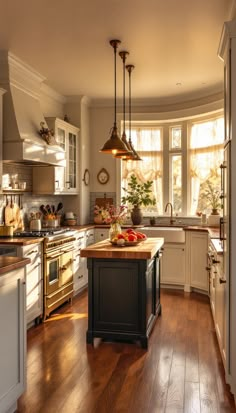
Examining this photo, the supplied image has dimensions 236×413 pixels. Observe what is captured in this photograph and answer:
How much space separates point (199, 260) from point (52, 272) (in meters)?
2.25

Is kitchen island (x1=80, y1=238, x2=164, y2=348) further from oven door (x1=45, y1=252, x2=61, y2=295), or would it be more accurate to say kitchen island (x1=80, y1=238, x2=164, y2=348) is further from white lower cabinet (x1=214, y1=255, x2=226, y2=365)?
oven door (x1=45, y1=252, x2=61, y2=295)

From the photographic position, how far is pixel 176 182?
6.93 meters

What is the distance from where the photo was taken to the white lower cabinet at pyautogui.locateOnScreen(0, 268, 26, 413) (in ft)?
7.71

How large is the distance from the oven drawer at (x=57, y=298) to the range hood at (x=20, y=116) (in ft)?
5.41

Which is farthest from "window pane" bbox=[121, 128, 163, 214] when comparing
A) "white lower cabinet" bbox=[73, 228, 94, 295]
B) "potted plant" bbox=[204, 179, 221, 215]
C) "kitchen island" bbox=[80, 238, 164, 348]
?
"kitchen island" bbox=[80, 238, 164, 348]

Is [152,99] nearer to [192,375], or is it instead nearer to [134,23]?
[134,23]

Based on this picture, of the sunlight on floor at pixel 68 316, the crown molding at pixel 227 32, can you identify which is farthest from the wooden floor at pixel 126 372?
the crown molding at pixel 227 32

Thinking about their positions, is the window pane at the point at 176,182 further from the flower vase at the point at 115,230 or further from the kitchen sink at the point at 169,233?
the flower vase at the point at 115,230

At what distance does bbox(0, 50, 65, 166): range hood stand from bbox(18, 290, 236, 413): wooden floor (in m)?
2.03

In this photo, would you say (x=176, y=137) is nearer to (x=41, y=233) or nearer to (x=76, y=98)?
(x=76, y=98)

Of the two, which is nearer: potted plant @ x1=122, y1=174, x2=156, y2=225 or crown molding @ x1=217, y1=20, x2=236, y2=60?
crown molding @ x1=217, y1=20, x2=236, y2=60

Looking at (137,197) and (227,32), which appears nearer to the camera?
(227,32)

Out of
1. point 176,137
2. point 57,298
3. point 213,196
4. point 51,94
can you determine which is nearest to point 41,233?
point 57,298

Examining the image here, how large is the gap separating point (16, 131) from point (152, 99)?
3.04 meters
